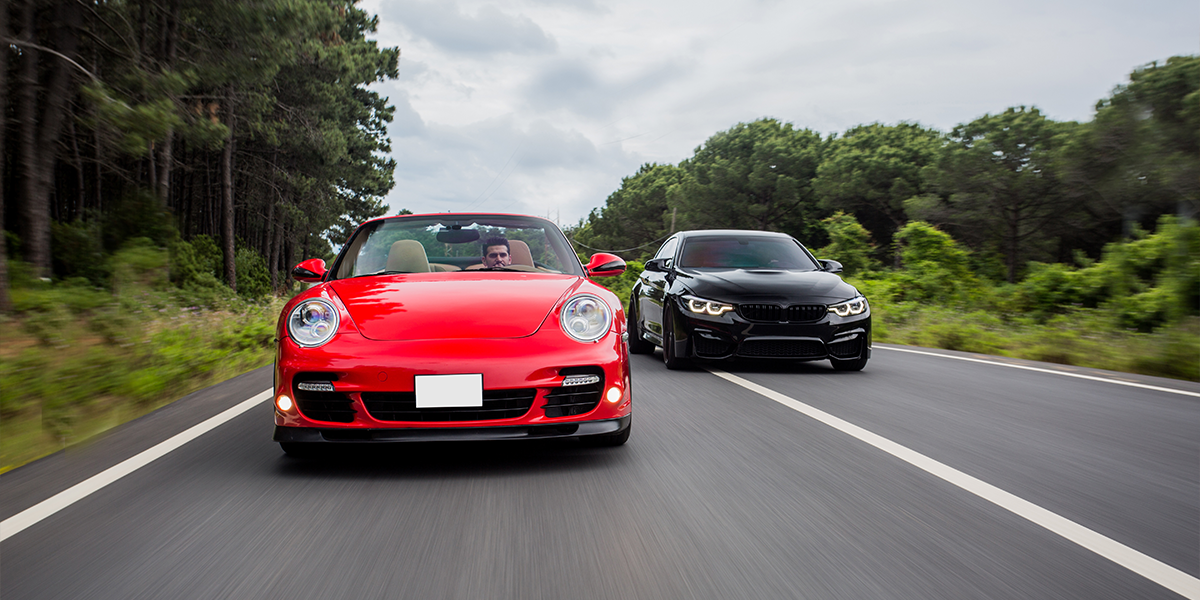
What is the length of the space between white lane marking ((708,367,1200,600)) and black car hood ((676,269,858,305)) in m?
2.55

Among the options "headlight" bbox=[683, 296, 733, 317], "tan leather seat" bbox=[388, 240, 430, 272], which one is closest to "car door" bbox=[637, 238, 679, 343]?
"headlight" bbox=[683, 296, 733, 317]

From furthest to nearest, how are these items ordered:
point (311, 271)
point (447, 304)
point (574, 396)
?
point (311, 271) < point (447, 304) < point (574, 396)

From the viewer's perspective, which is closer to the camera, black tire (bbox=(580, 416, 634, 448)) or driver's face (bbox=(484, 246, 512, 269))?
black tire (bbox=(580, 416, 634, 448))

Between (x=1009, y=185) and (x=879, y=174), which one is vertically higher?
(x=879, y=174)

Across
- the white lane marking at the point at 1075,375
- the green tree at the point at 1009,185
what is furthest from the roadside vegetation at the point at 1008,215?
the white lane marking at the point at 1075,375

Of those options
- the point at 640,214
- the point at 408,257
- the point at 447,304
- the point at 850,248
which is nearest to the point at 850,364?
the point at 408,257

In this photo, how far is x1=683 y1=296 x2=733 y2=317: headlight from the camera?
25.9ft

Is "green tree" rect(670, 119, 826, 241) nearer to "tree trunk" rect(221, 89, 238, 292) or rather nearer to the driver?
"tree trunk" rect(221, 89, 238, 292)

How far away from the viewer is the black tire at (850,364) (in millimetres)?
8008

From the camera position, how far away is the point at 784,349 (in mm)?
7785

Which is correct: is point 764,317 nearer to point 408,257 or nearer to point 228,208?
point 408,257

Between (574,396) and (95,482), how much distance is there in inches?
87.5

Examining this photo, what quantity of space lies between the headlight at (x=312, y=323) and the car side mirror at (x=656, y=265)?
595 centimetres

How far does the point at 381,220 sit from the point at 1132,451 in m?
4.61
